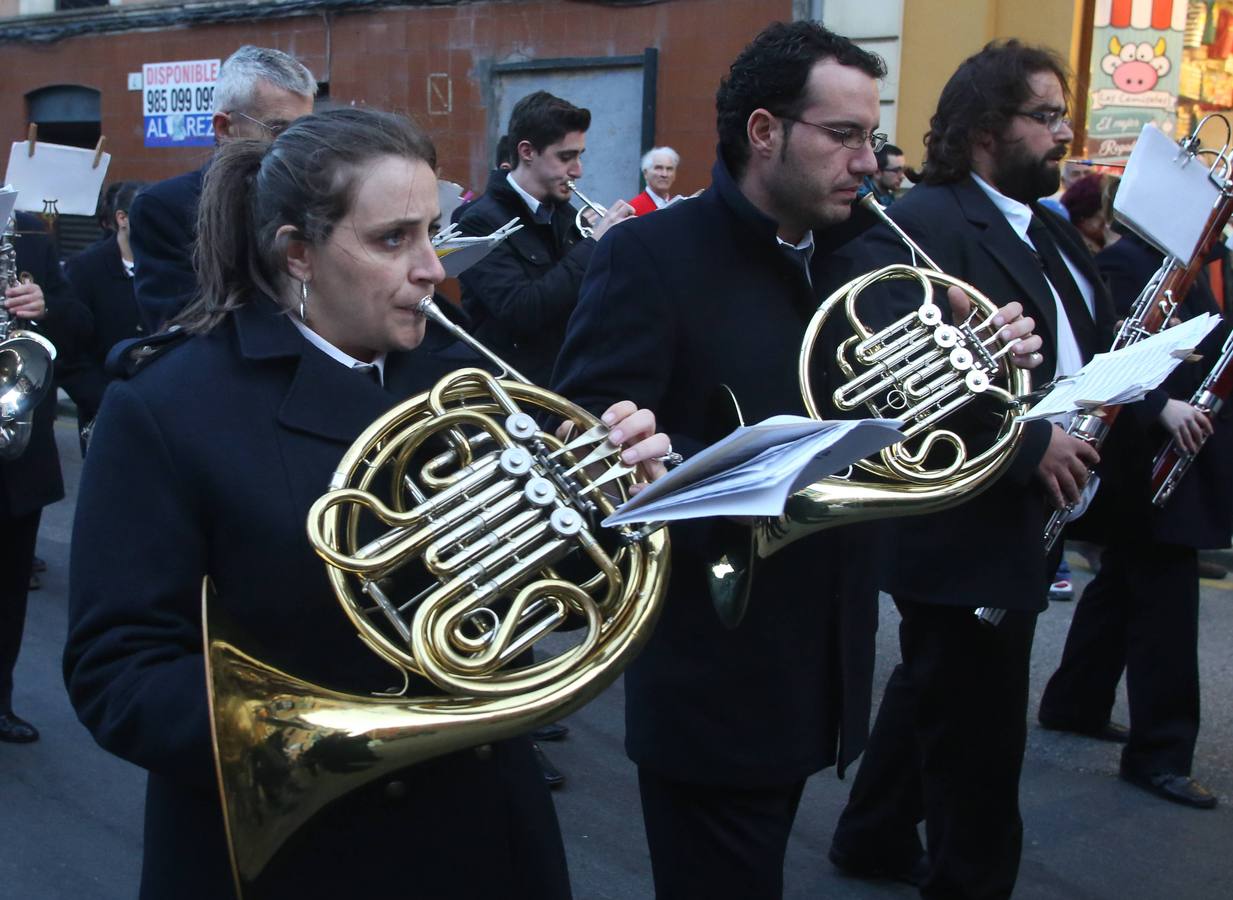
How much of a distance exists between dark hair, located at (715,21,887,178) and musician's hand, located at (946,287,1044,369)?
1.49 feet

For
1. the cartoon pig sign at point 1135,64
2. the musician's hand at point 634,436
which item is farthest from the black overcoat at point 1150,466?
the cartoon pig sign at point 1135,64

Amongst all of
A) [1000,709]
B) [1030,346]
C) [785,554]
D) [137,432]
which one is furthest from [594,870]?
[137,432]

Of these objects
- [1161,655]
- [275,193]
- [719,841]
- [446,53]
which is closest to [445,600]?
[275,193]

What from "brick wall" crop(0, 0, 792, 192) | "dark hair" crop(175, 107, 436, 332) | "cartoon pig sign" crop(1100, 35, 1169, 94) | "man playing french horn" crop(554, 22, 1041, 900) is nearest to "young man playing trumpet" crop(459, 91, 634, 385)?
"man playing french horn" crop(554, 22, 1041, 900)

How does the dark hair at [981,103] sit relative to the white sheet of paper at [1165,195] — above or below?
above

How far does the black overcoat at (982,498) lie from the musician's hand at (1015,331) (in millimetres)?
257

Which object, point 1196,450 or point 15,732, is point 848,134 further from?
point 15,732

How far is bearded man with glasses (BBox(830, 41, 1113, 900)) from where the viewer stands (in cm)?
309

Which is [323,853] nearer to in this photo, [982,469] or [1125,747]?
[982,469]

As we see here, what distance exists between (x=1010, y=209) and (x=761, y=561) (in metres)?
1.36

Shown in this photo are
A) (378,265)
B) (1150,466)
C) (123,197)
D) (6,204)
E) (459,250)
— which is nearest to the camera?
(378,265)

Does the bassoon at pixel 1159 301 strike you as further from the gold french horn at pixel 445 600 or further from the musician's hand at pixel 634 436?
the gold french horn at pixel 445 600

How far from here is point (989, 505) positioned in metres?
3.13

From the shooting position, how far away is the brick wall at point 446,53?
1038cm
